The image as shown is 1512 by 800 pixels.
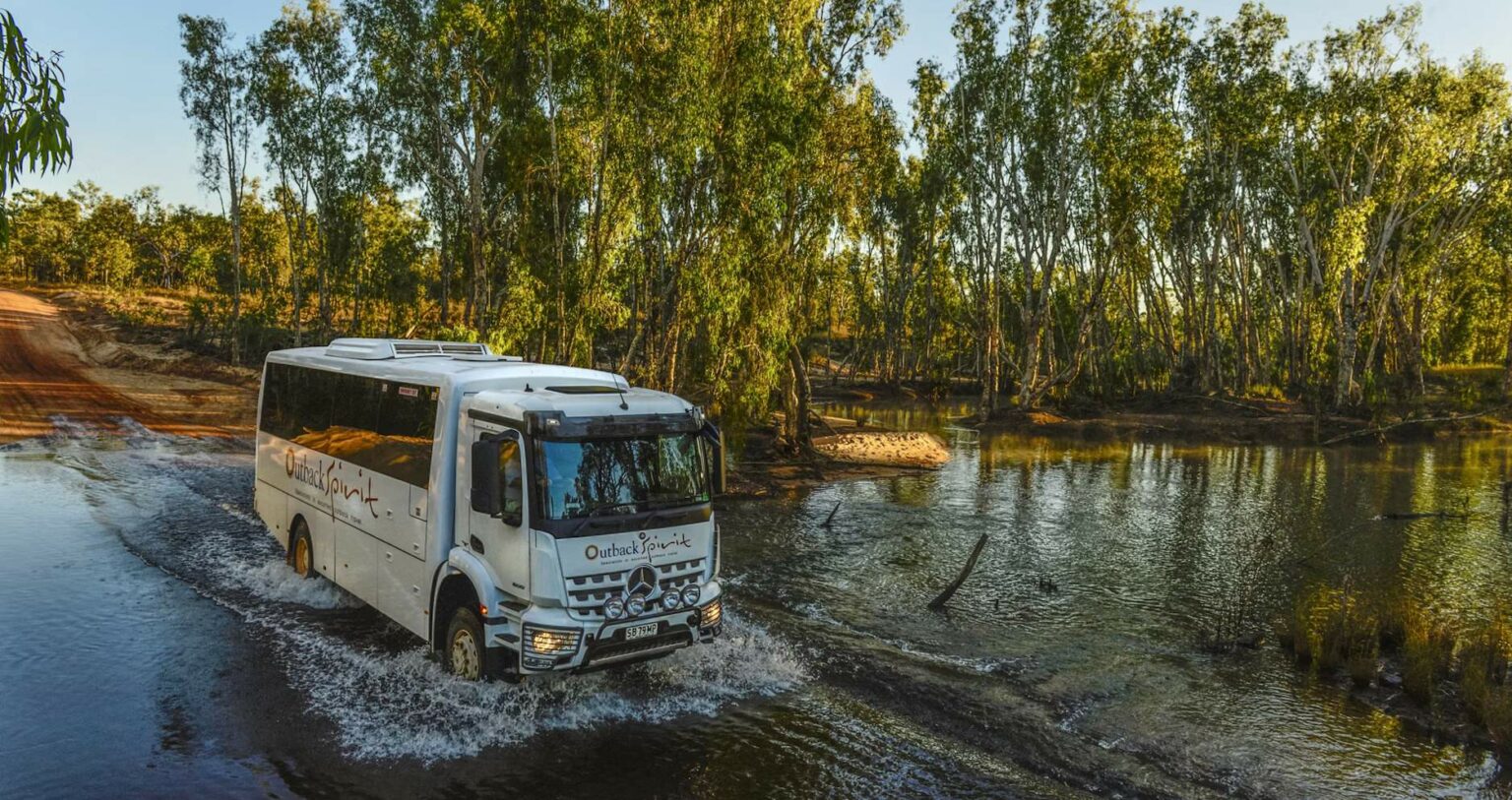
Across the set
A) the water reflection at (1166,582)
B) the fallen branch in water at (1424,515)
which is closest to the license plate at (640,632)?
the water reflection at (1166,582)

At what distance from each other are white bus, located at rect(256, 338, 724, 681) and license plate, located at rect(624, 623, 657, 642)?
1 centimetres

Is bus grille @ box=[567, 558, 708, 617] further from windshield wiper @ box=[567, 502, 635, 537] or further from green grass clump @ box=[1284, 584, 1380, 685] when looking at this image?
green grass clump @ box=[1284, 584, 1380, 685]

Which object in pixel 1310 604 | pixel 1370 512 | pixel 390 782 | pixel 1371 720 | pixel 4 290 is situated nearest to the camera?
pixel 390 782

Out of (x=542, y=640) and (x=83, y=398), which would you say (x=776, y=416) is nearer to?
(x=542, y=640)

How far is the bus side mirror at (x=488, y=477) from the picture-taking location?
895cm

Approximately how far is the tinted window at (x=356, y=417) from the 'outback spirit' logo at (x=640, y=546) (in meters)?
2.35

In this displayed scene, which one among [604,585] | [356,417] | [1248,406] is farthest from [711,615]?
[1248,406]

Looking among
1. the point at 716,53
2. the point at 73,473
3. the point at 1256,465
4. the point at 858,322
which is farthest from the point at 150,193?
the point at 1256,465

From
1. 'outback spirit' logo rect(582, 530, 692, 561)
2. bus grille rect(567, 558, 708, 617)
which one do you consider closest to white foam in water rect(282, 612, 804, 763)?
bus grille rect(567, 558, 708, 617)

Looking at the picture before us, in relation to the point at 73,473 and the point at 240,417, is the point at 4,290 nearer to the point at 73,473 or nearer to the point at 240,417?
the point at 240,417

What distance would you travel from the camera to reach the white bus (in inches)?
353

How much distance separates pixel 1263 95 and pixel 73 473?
49071 millimetres

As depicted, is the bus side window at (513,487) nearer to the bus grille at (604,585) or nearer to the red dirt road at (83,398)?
the bus grille at (604,585)

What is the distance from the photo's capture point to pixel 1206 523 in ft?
73.9
